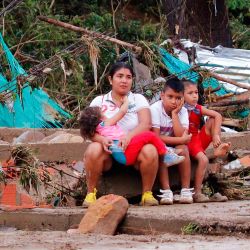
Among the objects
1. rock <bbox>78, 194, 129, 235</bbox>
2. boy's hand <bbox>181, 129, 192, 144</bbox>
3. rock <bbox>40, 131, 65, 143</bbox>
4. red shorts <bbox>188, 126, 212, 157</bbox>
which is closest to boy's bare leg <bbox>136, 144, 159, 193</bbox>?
boy's hand <bbox>181, 129, 192, 144</bbox>

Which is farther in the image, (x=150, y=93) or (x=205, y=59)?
Answer: (x=205, y=59)

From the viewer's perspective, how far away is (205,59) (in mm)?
14594

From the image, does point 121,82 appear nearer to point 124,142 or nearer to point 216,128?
point 124,142

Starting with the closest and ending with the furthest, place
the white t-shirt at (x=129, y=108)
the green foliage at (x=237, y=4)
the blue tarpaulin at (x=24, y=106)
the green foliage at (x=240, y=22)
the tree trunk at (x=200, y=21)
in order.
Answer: the white t-shirt at (x=129, y=108) < the blue tarpaulin at (x=24, y=106) < the tree trunk at (x=200, y=21) < the green foliage at (x=240, y=22) < the green foliage at (x=237, y=4)

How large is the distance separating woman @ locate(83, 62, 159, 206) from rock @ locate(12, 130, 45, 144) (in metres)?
2.70

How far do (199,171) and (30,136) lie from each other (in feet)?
10.8

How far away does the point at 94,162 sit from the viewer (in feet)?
26.4

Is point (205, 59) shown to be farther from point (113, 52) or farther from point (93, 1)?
point (93, 1)

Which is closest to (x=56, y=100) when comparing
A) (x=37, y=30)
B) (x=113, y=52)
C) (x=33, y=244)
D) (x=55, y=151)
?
(x=113, y=52)

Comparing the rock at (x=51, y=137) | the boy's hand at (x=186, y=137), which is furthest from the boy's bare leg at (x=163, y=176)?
the rock at (x=51, y=137)

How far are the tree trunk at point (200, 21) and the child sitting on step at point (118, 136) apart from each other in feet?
25.5

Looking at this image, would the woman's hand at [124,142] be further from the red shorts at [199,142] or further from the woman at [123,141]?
the red shorts at [199,142]

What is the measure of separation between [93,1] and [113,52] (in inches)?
193

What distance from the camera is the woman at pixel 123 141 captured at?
26.4 feet
